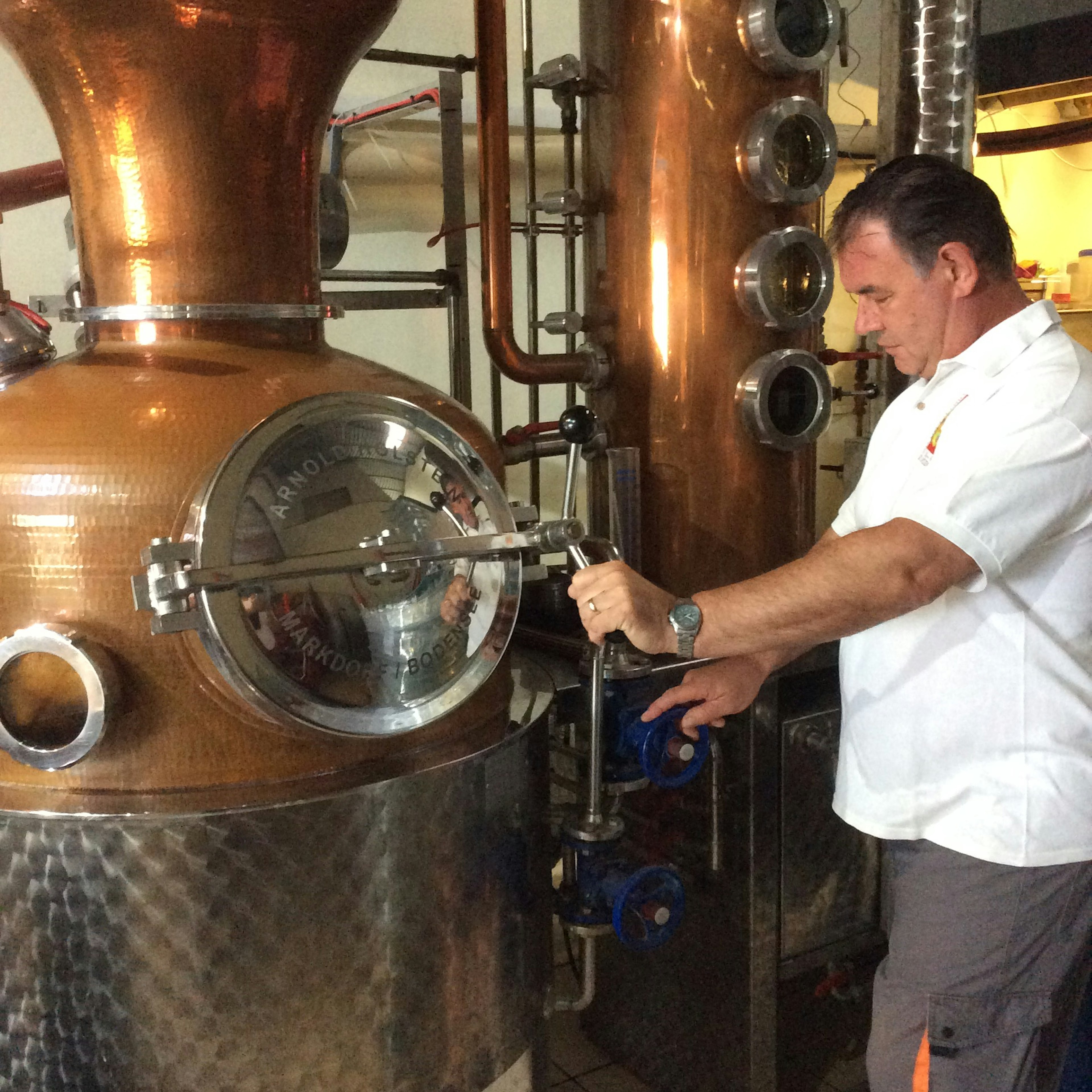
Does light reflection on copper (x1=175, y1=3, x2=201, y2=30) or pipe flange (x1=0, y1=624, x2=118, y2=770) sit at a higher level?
light reflection on copper (x1=175, y1=3, x2=201, y2=30)

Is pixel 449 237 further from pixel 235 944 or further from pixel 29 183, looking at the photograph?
pixel 235 944

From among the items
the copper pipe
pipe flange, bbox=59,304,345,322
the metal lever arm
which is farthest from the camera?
the copper pipe

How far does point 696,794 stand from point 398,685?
921 millimetres

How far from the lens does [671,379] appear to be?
1799 mm

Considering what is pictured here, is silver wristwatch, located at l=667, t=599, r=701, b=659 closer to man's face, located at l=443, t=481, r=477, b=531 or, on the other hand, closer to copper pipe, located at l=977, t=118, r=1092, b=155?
man's face, located at l=443, t=481, r=477, b=531

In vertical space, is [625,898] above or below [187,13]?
below

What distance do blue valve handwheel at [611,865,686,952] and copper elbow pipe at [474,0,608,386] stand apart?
2.56 feet

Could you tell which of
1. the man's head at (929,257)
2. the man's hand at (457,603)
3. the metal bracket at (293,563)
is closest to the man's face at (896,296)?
the man's head at (929,257)

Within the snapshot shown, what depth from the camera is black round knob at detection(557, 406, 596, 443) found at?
4.51 ft

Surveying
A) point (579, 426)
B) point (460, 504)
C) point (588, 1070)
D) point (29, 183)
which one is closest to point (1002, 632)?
point (579, 426)

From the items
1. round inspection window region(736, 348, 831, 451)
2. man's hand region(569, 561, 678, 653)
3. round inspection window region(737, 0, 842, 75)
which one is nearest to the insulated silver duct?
round inspection window region(737, 0, 842, 75)

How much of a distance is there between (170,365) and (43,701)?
1.17 feet

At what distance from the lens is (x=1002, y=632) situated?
4.43 feet

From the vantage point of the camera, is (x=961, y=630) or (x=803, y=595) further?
(x=961, y=630)
